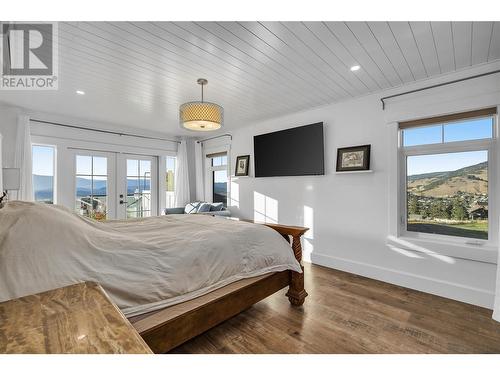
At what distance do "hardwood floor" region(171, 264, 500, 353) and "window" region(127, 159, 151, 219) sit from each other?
3.52 meters

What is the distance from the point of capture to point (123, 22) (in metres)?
1.72

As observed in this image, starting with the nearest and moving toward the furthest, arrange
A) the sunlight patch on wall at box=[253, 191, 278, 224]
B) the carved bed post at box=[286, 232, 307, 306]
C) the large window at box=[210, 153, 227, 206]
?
the carved bed post at box=[286, 232, 307, 306]
the sunlight patch on wall at box=[253, 191, 278, 224]
the large window at box=[210, 153, 227, 206]

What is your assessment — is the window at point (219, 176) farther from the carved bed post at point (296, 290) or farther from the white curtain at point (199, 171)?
the carved bed post at point (296, 290)

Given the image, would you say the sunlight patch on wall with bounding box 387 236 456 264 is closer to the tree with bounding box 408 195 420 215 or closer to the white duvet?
the tree with bounding box 408 195 420 215

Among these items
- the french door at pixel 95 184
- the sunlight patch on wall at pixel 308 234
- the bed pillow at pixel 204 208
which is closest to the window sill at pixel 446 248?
the sunlight patch on wall at pixel 308 234

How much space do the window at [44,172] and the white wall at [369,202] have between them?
138 inches

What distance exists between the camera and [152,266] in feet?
4.76

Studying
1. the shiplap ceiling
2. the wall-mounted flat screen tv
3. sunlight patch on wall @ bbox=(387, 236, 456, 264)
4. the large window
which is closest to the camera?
the shiplap ceiling

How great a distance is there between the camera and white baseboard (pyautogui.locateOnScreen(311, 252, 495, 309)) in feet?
7.55

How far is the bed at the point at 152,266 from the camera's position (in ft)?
3.71

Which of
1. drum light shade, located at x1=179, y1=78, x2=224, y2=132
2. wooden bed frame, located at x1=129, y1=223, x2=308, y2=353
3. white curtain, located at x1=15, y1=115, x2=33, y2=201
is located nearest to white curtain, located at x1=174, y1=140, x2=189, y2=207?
white curtain, located at x1=15, y1=115, x2=33, y2=201

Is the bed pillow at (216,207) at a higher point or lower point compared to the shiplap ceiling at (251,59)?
lower

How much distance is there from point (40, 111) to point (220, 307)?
410cm

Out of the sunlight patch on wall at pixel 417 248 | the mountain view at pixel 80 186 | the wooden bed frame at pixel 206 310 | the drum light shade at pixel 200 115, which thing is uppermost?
the drum light shade at pixel 200 115
